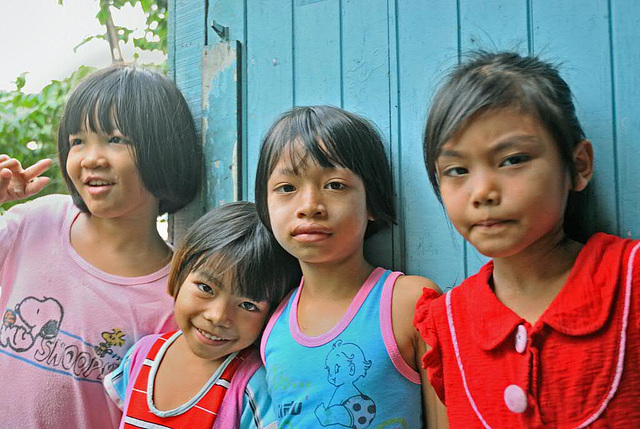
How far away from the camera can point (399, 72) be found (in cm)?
154

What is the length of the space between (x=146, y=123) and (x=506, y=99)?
3.76 ft

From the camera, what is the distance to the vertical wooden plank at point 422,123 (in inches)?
57.3

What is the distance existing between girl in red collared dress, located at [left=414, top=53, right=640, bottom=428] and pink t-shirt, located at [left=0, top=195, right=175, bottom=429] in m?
1.02

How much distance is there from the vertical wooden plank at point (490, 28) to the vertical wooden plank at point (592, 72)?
0.19 ft

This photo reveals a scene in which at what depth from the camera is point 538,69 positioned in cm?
115

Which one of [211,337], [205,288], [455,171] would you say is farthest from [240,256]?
[455,171]

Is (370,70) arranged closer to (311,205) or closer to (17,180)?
(311,205)

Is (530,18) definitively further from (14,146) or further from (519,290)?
(14,146)

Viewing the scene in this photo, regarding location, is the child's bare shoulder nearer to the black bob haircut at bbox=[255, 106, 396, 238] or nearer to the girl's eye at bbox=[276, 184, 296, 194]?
the black bob haircut at bbox=[255, 106, 396, 238]

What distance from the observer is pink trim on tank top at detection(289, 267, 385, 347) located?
141 cm

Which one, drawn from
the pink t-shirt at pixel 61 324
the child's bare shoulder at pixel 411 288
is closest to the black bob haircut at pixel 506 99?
the child's bare shoulder at pixel 411 288

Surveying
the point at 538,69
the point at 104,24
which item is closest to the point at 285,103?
the point at 538,69

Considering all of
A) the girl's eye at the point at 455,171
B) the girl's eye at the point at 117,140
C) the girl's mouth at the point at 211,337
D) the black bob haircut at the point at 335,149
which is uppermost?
the girl's eye at the point at 117,140

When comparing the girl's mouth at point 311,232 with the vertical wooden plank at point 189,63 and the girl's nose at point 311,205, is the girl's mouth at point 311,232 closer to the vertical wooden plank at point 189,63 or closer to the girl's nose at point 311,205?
the girl's nose at point 311,205
